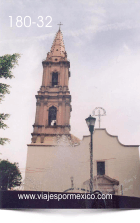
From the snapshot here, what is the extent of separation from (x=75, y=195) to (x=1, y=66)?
8.34 metres

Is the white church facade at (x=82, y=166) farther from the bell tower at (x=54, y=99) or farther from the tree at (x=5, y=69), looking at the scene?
the tree at (x=5, y=69)

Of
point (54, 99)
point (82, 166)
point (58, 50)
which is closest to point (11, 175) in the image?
point (82, 166)

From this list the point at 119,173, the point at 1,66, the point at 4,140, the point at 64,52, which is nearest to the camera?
the point at 4,140

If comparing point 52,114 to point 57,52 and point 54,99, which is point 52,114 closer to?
point 54,99

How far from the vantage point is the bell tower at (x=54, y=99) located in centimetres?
2046

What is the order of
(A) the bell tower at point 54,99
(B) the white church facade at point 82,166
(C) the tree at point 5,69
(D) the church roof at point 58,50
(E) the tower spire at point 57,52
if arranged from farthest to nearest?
1. (D) the church roof at point 58,50
2. (E) the tower spire at point 57,52
3. (A) the bell tower at point 54,99
4. (B) the white church facade at point 82,166
5. (C) the tree at point 5,69

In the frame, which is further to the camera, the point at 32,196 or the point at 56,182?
the point at 56,182

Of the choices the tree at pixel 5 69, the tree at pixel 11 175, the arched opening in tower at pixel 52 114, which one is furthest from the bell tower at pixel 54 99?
the tree at pixel 5 69

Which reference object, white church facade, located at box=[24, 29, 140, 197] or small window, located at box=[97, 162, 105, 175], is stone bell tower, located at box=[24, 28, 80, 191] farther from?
small window, located at box=[97, 162, 105, 175]

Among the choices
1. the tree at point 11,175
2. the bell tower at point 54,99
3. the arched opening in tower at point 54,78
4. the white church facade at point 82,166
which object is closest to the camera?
the tree at point 11,175

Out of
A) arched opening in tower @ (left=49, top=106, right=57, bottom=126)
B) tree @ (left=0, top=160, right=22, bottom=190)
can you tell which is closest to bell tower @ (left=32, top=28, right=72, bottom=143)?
arched opening in tower @ (left=49, top=106, right=57, bottom=126)

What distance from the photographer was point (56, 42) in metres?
26.2

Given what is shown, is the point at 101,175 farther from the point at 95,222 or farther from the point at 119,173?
the point at 95,222

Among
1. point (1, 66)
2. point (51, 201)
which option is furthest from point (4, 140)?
point (51, 201)
